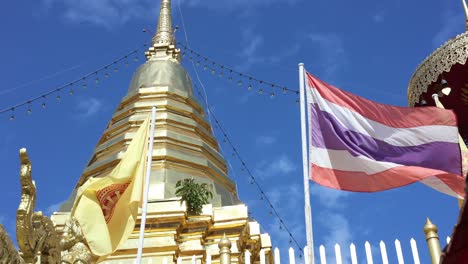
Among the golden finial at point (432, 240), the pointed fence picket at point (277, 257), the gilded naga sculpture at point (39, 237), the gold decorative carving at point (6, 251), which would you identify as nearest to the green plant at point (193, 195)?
the gilded naga sculpture at point (39, 237)

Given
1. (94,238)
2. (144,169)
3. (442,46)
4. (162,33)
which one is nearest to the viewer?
(94,238)

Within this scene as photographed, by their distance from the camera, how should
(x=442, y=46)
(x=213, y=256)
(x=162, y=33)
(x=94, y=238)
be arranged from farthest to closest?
(x=162, y=33) < (x=442, y=46) < (x=213, y=256) < (x=94, y=238)

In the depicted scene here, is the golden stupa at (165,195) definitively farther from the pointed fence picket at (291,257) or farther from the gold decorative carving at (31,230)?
the pointed fence picket at (291,257)

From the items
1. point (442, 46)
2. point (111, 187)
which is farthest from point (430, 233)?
point (442, 46)

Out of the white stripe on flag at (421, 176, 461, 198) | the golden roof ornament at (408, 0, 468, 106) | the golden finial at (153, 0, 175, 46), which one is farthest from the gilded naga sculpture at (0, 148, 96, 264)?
the golden finial at (153, 0, 175, 46)

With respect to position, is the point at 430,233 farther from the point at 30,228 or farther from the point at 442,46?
the point at 442,46

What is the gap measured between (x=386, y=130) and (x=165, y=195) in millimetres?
8042

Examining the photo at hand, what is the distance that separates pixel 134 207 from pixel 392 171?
3834mm

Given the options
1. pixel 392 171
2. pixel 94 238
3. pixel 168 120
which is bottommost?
pixel 94 238

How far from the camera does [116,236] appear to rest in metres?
10.0

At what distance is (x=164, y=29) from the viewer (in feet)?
82.6

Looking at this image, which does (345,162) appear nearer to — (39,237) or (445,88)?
(39,237)

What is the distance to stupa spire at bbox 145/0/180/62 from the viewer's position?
23984mm

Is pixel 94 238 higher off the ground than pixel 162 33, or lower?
lower
